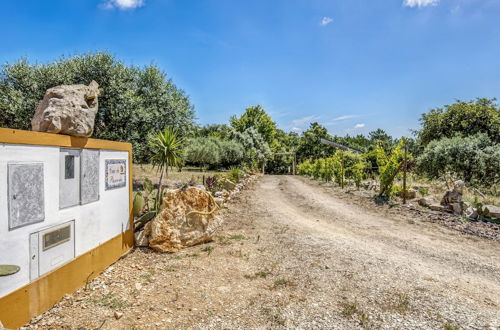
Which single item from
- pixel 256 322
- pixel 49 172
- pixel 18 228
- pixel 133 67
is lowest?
pixel 256 322

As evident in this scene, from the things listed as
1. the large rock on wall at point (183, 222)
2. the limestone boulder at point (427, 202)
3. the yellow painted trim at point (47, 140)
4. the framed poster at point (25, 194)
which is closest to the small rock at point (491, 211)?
the limestone boulder at point (427, 202)

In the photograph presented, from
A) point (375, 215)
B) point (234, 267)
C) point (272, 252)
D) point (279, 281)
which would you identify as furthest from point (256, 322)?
→ point (375, 215)

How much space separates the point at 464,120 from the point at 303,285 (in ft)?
80.0

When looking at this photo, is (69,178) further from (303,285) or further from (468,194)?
(468,194)

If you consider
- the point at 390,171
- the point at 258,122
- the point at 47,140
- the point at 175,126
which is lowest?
the point at 390,171

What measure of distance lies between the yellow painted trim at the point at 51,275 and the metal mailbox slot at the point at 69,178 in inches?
5.7

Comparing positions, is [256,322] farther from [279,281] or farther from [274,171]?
[274,171]

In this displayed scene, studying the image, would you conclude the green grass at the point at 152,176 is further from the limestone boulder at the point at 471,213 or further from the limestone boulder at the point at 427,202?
the limestone boulder at the point at 471,213

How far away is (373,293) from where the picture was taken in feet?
12.5

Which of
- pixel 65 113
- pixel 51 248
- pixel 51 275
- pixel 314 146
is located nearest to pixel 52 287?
pixel 51 275

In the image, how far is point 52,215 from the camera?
11.5ft

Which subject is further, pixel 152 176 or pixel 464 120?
pixel 464 120

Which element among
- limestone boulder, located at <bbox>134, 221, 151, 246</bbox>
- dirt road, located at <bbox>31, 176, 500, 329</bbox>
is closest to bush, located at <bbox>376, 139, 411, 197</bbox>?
dirt road, located at <bbox>31, 176, 500, 329</bbox>

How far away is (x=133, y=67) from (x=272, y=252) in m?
12.3
